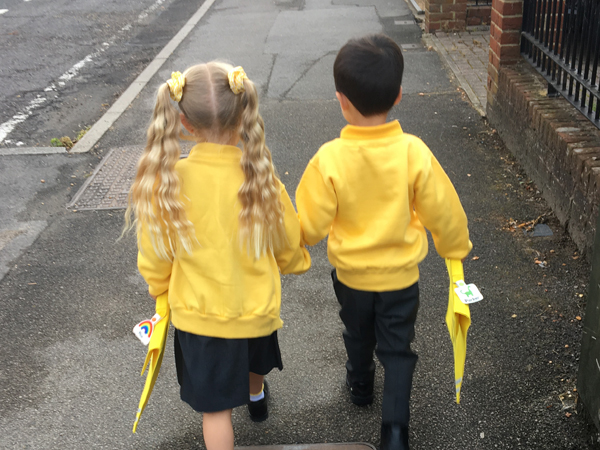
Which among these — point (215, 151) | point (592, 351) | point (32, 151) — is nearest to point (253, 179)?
point (215, 151)

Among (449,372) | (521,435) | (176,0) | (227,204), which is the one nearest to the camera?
(227,204)

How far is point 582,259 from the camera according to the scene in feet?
11.7

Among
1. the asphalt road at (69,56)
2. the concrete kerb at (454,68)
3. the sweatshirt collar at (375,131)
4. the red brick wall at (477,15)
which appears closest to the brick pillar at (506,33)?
the concrete kerb at (454,68)

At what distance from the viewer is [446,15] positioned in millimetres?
8820

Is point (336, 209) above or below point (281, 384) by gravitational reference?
above

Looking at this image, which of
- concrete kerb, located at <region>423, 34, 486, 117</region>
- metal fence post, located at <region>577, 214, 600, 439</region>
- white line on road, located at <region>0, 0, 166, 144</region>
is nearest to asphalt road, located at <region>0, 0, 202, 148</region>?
white line on road, located at <region>0, 0, 166, 144</region>

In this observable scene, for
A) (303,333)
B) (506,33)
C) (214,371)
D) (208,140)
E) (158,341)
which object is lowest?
(303,333)

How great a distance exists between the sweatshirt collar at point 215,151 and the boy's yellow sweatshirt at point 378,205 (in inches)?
11.4

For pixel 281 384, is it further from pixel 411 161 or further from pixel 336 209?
pixel 411 161

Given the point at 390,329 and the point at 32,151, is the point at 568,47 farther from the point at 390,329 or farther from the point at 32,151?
the point at 32,151

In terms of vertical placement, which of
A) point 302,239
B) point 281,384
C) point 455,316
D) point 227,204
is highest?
point 227,204

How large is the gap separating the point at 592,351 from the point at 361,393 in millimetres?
970

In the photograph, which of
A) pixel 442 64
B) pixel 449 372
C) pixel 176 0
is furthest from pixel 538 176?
pixel 176 0

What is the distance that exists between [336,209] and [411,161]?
31cm
